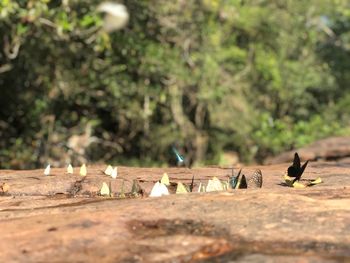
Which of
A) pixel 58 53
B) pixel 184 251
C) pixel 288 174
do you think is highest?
pixel 58 53

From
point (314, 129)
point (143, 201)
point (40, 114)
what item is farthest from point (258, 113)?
point (143, 201)

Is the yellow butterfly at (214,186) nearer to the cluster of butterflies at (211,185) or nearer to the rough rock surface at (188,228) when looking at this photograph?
the cluster of butterflies at (211,185)

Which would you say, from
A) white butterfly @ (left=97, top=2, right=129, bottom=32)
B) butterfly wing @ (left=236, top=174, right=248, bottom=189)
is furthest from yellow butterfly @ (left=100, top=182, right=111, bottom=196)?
white butterfly @ (left=97, top=2, right=129, bottom=32)

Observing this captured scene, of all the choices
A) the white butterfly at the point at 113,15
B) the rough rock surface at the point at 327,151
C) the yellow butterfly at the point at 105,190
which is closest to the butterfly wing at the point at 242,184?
the yellow butterfly at the point at 105,190

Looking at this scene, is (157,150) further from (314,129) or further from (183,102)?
(314,129)

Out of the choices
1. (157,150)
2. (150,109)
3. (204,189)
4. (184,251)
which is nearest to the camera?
(184,251)

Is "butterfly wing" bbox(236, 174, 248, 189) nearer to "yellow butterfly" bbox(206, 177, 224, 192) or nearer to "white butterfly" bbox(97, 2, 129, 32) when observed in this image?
"yellow butterfly" bbox(206, 177, 224, 192)
